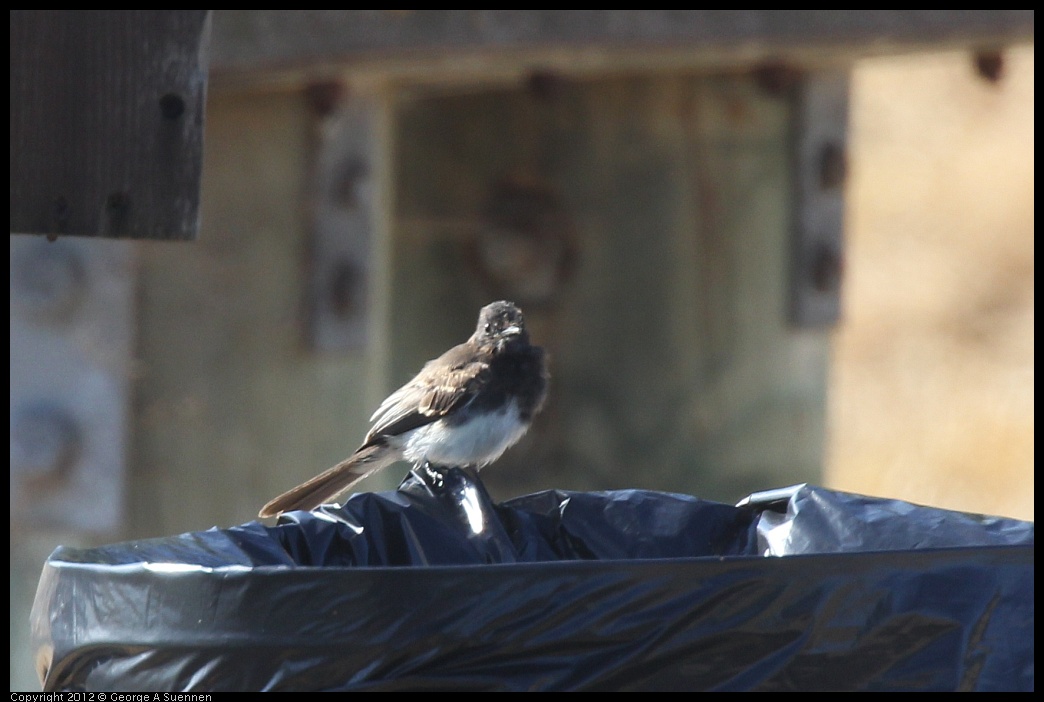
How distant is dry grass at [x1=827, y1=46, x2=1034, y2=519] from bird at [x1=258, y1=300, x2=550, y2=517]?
22.7 ft

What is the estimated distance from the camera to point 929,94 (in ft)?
60.9

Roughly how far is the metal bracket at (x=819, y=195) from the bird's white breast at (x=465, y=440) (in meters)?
1.92

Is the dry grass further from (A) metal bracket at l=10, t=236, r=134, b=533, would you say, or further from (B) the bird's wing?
(A) metal bracket at l=10, t=236, r=134, b=533

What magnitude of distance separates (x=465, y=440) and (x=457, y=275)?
6.45ft

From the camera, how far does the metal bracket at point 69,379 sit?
5.26 m

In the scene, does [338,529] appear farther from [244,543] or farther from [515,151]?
[515,151]

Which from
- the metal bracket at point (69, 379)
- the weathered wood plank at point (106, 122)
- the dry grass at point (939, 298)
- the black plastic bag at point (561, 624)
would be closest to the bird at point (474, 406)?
the metal bracket at point (69, 379)

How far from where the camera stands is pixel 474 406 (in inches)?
208

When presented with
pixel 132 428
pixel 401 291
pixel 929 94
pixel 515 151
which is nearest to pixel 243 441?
pixel 132 428

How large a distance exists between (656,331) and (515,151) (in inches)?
43.1

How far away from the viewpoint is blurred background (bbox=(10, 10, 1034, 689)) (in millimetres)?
5328

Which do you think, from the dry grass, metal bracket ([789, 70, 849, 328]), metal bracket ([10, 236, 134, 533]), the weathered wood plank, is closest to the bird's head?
metal bracket ([10, 236, 134, 533])

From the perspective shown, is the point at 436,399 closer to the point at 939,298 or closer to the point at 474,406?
the point at 474,406

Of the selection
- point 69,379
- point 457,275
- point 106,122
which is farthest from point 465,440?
point 106,122
